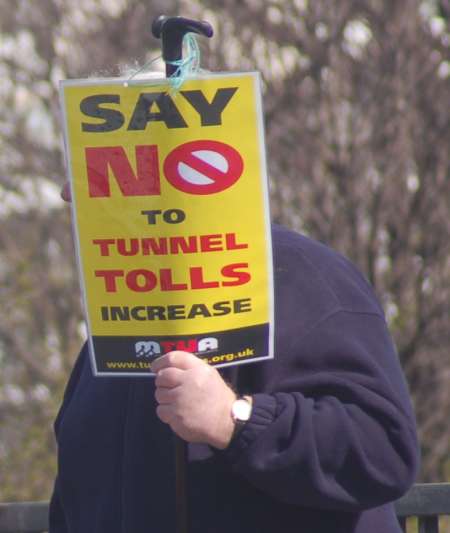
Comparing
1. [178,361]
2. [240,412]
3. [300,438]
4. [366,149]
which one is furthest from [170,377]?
[366,149]

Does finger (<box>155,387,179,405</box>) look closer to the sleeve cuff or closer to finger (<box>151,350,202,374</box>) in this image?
finger (<box>151,350,202,374</box>)

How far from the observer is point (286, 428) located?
2.52 meters

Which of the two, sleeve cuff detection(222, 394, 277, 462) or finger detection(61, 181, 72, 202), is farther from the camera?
finger detection(61, 181, 72, 202)

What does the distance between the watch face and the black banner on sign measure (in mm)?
74

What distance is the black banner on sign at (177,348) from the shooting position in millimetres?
2498

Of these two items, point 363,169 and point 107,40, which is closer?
Result: point 363,169

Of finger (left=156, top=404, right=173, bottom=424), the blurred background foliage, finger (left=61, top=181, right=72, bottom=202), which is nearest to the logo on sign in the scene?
finger (left=156, top=404, right=173, bottom=424)

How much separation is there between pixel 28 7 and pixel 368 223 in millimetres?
2885

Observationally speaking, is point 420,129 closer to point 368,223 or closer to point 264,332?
point 368,223

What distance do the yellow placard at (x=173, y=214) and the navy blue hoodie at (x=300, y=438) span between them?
4.6 inches

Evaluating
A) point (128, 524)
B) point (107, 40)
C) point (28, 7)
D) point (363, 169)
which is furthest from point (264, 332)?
point (28, 7)

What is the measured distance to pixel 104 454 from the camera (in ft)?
9.29

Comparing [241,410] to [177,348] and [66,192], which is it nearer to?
[177,348]

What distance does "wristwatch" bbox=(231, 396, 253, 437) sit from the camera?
2.48 metres
